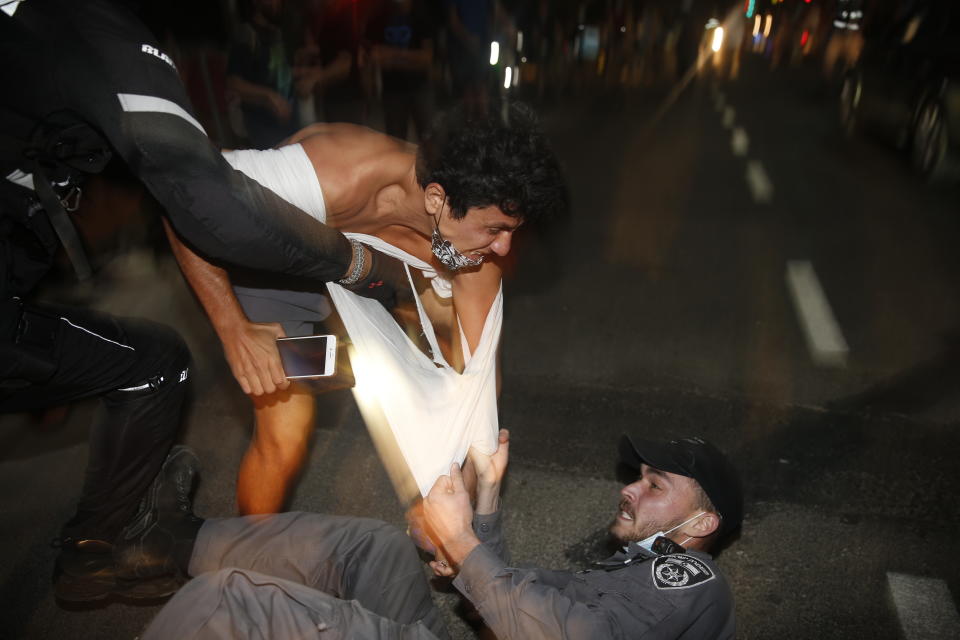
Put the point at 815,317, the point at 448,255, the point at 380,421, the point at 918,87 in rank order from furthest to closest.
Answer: the point at 918,87 < the point at 815,317 < the point at 380,421 < the point at 448,255

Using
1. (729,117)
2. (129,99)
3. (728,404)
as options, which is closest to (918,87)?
(729,117)

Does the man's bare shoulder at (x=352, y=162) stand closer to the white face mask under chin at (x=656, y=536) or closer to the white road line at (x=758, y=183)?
the white face mask under chin at (x=656, y=536)

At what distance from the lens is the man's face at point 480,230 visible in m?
2.24

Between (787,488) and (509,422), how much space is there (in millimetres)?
1404

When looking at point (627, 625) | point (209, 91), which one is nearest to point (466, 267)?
point (627, 625)

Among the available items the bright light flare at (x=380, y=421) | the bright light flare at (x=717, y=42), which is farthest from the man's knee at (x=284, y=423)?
the bright light flare at (x=717, y=42)

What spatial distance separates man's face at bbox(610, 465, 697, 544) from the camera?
2191 millimetres

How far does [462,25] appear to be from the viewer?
242 inches

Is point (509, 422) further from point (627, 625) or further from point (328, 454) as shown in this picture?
point (627, 625)

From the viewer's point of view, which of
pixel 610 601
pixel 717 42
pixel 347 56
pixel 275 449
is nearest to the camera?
pixel 610 601

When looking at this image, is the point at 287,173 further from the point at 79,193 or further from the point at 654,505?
the point at 654,505

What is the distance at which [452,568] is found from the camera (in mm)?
1995

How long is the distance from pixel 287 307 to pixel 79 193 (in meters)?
0.94

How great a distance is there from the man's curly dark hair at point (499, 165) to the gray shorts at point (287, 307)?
2.56 ft
